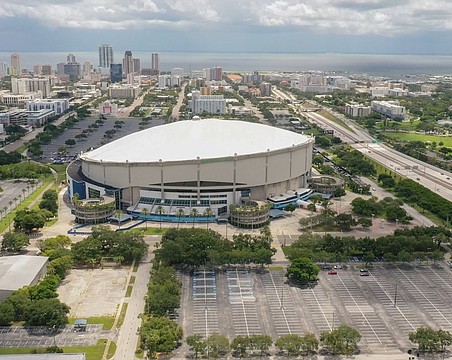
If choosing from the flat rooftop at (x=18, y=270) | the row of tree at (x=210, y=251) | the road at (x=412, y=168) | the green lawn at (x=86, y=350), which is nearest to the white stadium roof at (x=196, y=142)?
the row of tree at (x=210, y=251)

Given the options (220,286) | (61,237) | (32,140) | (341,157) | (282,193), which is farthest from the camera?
(32,140)

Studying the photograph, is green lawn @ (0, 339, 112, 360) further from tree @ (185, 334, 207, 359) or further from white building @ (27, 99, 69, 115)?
white building @ (27, 99, 69, 115)

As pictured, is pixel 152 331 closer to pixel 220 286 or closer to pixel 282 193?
pixel 220 286

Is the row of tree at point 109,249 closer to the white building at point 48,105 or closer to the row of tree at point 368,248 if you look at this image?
the row of tree at point 368,248

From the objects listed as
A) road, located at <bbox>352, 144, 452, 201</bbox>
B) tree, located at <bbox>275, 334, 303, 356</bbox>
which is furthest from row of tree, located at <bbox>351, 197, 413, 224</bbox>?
tree, located at <bbox>275, 334, 303, 356</bbox>

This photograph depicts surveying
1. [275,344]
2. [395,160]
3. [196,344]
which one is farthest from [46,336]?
[395,160]

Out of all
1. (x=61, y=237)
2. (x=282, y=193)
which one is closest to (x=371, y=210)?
(x=282, y=193)
